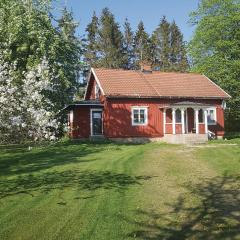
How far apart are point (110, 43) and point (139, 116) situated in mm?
39626

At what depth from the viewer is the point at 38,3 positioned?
30.9 meters

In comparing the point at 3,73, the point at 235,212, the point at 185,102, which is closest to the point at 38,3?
the point at 185,102

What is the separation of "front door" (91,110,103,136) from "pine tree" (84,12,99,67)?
119 ft

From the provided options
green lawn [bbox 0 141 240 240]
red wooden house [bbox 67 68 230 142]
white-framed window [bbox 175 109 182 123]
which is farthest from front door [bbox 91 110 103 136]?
green lawn [bbox 0 141 240 240]

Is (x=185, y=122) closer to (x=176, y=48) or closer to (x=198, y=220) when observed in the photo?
(x=198, y=220)

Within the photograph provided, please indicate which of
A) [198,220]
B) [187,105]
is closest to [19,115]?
[198,220]

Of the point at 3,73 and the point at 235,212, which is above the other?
the point at 3,73

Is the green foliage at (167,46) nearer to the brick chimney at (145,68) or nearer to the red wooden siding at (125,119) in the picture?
the brick chimney at (145,68)

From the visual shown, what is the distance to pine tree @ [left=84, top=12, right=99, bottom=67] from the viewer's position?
72.4m

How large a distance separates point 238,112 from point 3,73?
37.0 metres

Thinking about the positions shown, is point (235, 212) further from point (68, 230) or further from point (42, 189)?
point (42, 189)

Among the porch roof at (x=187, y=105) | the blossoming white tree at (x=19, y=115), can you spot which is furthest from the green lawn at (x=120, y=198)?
the porch roof at (x=187, y=105)

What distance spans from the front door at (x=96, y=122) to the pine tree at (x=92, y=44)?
119ft

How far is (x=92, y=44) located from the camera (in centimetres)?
7425
